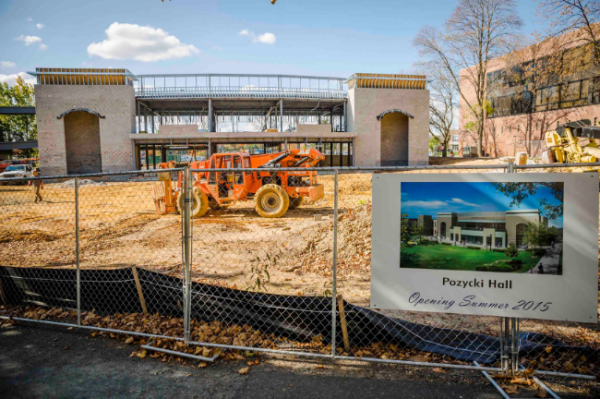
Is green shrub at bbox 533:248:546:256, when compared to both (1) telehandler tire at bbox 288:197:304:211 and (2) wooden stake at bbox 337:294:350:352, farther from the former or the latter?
(1) telehandler tire at bbox 288:197:304:211

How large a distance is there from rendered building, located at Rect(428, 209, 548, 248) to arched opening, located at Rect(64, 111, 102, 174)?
123ft

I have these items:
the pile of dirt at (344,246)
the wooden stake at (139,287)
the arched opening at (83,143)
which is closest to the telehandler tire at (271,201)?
the pile of dirt at (344,246)

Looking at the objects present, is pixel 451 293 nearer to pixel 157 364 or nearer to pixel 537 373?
pixel 537 373

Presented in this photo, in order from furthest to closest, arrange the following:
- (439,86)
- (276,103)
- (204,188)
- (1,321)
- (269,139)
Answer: (439,86), (276,103), (269,139), (204,188), (1,321)

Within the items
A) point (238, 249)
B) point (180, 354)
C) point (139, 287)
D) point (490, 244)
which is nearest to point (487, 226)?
point (490, 244)

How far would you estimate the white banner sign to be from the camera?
3383 mm

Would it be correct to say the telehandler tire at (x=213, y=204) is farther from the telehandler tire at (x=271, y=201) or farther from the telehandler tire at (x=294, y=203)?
the telehandler tire at (x=294, y=203)

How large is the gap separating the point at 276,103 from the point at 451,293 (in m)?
36.0

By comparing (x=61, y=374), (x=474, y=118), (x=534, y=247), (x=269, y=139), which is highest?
(x=474, y=118)

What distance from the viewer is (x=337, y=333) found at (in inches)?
168

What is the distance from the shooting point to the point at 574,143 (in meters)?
16.6

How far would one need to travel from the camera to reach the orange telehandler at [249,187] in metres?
13.1

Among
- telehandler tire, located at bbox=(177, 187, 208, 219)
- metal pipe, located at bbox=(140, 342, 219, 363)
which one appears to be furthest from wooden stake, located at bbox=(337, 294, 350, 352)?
telehandler tire, located at bbox=(177, 187, 208, 219)

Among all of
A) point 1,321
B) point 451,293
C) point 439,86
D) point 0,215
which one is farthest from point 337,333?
point 439,86
